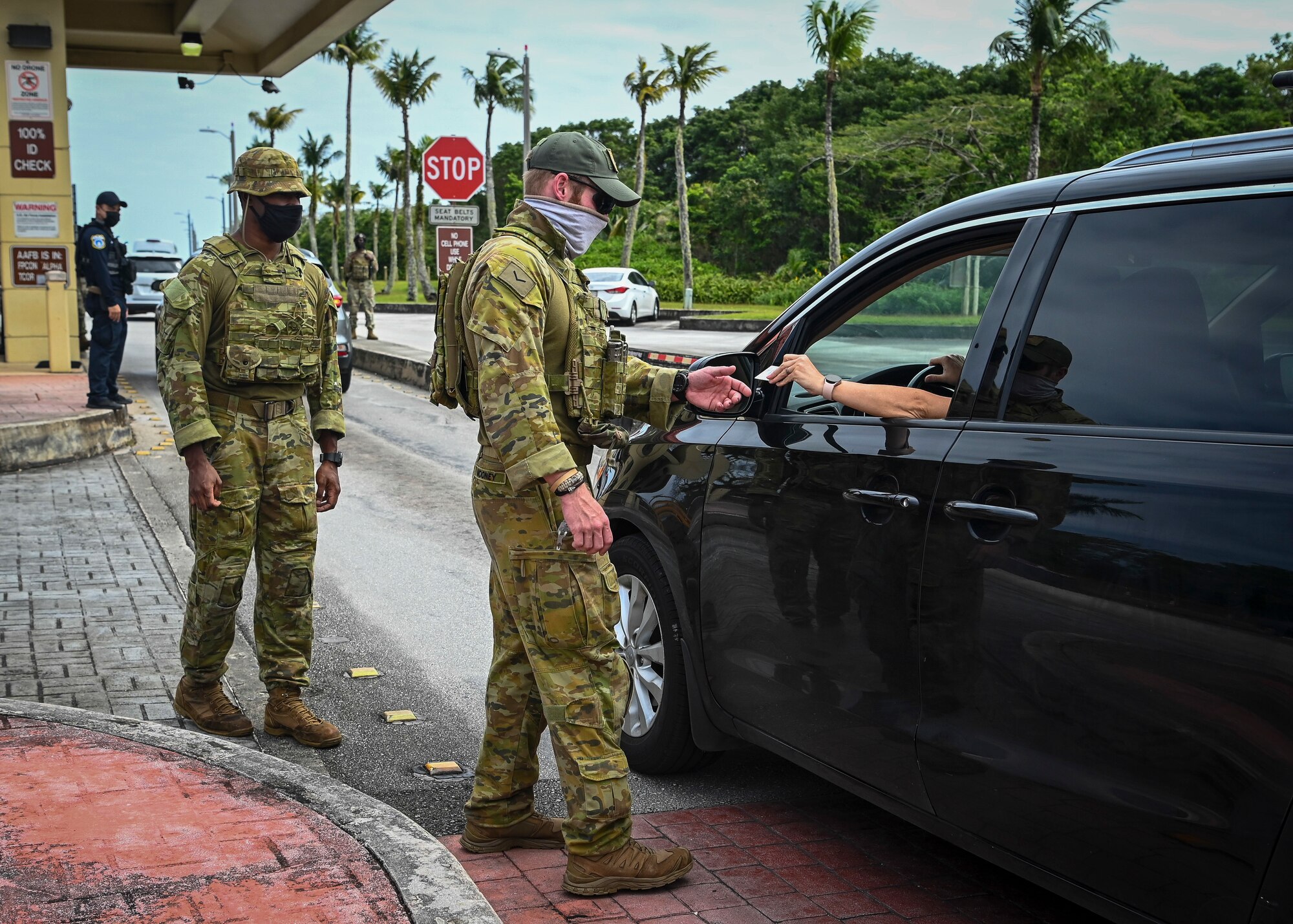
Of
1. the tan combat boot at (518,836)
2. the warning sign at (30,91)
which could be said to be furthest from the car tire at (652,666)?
the warning sign at (30,91)

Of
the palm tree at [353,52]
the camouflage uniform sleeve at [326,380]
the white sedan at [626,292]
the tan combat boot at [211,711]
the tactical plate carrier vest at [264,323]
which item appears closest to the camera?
the tactical plate carrier vest at [264,323]

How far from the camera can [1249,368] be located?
2402mm

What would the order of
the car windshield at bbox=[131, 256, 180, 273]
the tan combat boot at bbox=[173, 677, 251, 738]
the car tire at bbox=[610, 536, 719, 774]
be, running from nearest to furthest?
1. the car tire at bbox=[610, 536, 719, 774]
2. the tan combat boot at bbox=[173, 677, 251, 738]
3. the car windshield at bbox=[131, 256, 180, 273]

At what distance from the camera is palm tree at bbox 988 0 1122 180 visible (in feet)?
111

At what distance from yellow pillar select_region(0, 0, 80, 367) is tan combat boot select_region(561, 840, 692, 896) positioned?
14674mm

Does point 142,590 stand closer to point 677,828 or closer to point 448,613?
point 448,613

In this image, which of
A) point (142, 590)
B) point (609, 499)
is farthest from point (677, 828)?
point (142, 590)

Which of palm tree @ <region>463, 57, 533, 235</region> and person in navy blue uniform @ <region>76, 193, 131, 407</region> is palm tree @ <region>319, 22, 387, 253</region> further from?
person in navy blue uniform @ <region>76, 193, 131, 407</region>

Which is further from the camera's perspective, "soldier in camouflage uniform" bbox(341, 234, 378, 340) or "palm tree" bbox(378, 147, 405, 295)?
"palm tree" bbox(378, 147, 405, 295)

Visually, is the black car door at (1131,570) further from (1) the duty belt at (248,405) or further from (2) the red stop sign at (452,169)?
(2) the red stop sign at (452,169)

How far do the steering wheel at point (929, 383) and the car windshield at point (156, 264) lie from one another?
114ft

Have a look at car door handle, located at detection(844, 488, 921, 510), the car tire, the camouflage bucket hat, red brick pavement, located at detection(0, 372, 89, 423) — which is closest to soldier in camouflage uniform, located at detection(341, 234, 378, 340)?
red brick pavement, located at detection(0, 372, 89, 423)

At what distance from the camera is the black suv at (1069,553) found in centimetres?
225

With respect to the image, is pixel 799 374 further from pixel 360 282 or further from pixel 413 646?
pixel 360 282
